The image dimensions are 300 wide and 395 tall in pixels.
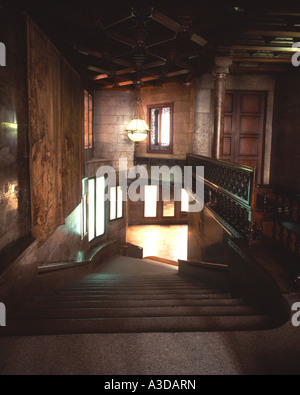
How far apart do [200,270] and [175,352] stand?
4.51 metres

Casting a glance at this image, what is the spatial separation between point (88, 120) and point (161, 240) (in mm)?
7183

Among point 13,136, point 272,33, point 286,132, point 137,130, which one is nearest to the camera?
point 13,136

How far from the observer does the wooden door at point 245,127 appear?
10.5m

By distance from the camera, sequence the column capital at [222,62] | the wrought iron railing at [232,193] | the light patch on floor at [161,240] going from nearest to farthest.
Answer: the wrought iron railing at [232,193] → the column capital at [222,62] → the light patch on floor at [161,240]

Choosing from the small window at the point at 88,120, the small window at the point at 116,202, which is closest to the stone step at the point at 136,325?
the small window at the point at 88,120

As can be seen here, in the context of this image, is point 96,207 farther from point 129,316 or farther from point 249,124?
point 129,316

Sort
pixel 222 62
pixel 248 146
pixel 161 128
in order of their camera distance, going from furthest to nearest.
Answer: pixel 161 128 < pixel 248 146 < pixel 222 62

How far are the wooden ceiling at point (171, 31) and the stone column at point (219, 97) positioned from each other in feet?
0.84

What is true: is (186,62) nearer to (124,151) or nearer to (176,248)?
(124,151)

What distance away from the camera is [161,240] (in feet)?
51.5

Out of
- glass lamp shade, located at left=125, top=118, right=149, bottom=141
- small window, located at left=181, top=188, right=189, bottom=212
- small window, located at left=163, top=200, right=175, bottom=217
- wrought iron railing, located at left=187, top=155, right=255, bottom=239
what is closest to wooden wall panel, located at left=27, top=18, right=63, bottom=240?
wrought iron railing, located at left=187, top=155, right=255, bottom=239

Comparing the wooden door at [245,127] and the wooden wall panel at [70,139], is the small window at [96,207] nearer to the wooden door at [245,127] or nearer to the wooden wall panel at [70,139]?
the wooden wall panel at [70,139]

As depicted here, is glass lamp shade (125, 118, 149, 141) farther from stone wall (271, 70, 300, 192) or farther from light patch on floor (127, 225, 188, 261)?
light patch on floor (127, 225, 188, 261)

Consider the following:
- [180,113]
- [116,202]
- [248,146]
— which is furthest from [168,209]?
[248,146]
